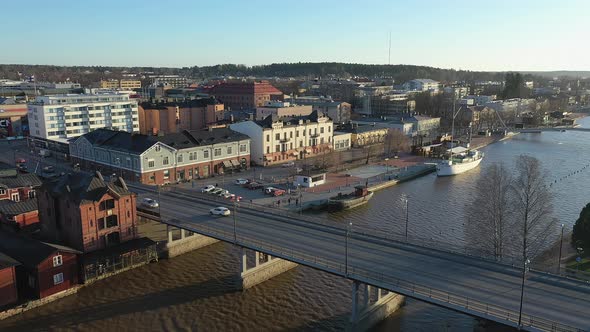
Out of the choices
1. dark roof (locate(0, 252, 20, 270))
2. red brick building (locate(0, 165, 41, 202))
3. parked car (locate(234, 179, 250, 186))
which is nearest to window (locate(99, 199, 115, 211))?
dark roof (locate(0, 252, 20, 270))

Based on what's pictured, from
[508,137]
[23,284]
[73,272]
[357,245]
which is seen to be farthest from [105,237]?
[508,137]

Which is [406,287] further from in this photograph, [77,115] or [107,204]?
[77,115]

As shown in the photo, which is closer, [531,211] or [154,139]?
[531,211]

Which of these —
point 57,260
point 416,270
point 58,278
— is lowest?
point 58,278

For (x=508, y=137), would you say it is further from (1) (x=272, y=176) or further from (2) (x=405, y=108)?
(1) (x=272, y=176)

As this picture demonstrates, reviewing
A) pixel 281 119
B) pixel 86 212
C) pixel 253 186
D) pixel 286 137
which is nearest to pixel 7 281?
pixel 86 212

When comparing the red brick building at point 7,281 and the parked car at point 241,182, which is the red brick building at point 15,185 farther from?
the parked car at point 241,182
